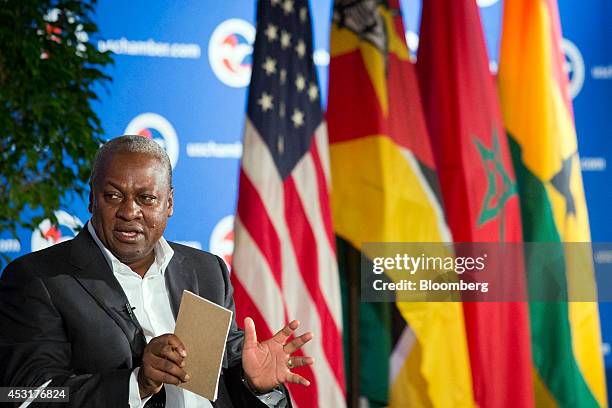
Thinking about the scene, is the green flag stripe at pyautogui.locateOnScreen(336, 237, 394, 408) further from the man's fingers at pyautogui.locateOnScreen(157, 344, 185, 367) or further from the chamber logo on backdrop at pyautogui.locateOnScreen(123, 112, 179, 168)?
the man's fingers at pyautogui.locateOnScreen(157, 344, 185, 367)

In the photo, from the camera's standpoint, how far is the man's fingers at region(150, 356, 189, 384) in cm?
180

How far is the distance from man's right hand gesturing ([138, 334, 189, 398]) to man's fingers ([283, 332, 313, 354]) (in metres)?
0.36

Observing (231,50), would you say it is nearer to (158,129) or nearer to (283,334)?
(158,129)

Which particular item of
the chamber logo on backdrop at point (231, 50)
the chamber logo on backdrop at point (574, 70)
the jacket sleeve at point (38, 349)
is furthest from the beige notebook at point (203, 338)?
the chamber logo on backdrop at point (574, 70)

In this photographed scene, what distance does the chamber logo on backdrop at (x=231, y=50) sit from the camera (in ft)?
16.6

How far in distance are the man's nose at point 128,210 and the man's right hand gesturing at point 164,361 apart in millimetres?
347

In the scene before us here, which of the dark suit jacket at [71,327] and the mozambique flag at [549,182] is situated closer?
the dark suit jacket at [71,327]

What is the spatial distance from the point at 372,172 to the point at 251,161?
0.62m

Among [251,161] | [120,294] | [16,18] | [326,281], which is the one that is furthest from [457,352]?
[16,18]

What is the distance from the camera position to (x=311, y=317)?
395 cm

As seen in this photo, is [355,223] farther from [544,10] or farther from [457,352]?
[544,10]

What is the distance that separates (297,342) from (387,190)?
2002mm

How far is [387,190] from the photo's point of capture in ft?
13.1

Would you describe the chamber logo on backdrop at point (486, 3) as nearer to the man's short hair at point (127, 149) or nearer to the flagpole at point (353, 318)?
the flagpole at point (353, 318)
